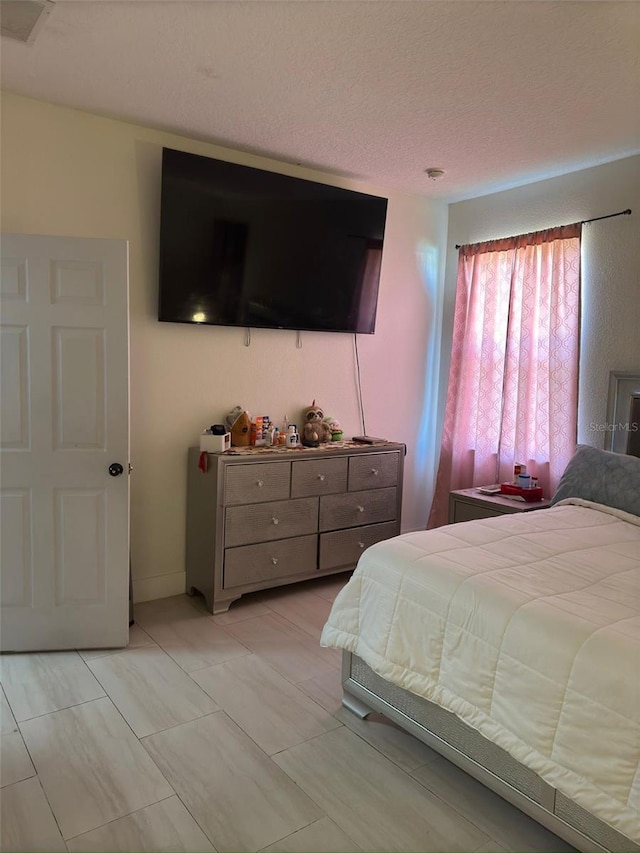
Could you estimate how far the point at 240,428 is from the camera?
3738mm

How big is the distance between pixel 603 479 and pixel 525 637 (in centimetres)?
165

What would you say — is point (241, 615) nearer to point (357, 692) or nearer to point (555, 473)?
point (357, 692)

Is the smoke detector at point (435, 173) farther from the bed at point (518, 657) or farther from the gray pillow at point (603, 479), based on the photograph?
the bed at point (518, 657)

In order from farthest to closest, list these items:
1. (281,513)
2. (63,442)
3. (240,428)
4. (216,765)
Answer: (240,428) < (281,513) < (63,442) < (216,765)

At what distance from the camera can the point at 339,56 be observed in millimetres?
2482

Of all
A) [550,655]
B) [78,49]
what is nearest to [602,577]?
[550,655]

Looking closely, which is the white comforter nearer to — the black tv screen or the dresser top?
the dresser top

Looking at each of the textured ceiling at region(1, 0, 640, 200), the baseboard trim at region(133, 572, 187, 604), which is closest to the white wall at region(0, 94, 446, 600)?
the baseboard trim at region(133, 572, 187, 604)

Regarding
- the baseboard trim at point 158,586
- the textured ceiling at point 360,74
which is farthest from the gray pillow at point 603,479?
the baseboard trim at point 158,586

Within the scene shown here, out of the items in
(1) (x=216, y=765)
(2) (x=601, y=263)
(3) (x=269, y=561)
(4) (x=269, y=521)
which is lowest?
(1) (x=216, y=765)

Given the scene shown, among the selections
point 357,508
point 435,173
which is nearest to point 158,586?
point 357,508

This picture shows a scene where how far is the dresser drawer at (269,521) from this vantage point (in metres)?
3.46

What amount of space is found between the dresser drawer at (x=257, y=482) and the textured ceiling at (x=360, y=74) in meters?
1.84

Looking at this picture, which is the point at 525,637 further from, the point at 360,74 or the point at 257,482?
the point at 360,74
